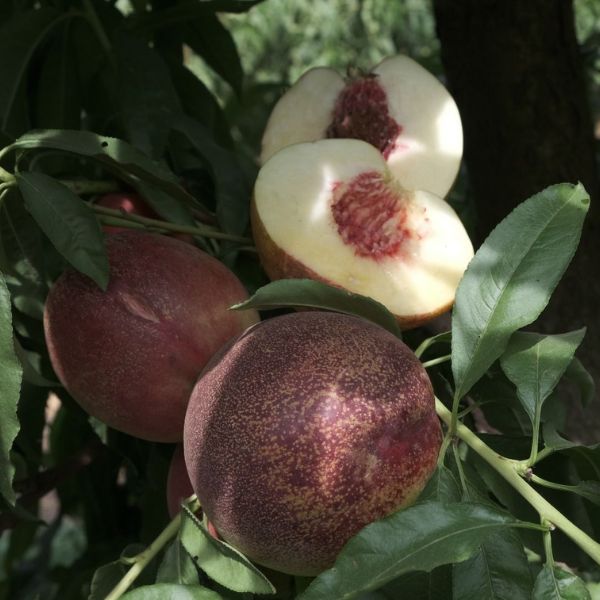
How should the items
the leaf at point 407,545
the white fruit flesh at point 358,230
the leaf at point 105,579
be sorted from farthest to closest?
the white fruit flesh at point 358,230 < the leaf at point 105,579 < the leaf at point 407,545

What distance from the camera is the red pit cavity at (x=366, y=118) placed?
1.15 meters

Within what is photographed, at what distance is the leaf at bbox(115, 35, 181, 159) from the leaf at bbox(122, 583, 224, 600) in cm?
63

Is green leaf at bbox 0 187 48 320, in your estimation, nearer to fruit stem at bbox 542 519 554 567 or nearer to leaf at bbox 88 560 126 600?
leaf at bbox 88 560 126 600

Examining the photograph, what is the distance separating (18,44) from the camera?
4.20 feet

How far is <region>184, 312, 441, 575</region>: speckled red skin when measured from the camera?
0.69 metres

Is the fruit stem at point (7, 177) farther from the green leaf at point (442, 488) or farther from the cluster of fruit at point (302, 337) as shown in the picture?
the green leaf at point (442, 488)

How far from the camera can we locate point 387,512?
0.71m

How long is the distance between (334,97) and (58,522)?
0.93 m

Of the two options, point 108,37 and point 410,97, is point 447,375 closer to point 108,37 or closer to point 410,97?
point 410,97

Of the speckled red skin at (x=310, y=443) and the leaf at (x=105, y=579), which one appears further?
the leaf at (x=105, y=579)

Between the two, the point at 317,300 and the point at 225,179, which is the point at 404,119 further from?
the point at 317,300

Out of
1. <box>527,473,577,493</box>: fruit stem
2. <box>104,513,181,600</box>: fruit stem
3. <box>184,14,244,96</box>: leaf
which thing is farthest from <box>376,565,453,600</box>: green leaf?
<box>184,14,244,96</box>: leaf

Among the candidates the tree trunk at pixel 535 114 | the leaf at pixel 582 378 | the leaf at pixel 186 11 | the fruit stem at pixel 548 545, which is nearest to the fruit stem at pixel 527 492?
the fruit stem at pixel 548 545

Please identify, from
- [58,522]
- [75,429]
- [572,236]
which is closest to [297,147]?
[572,236]
